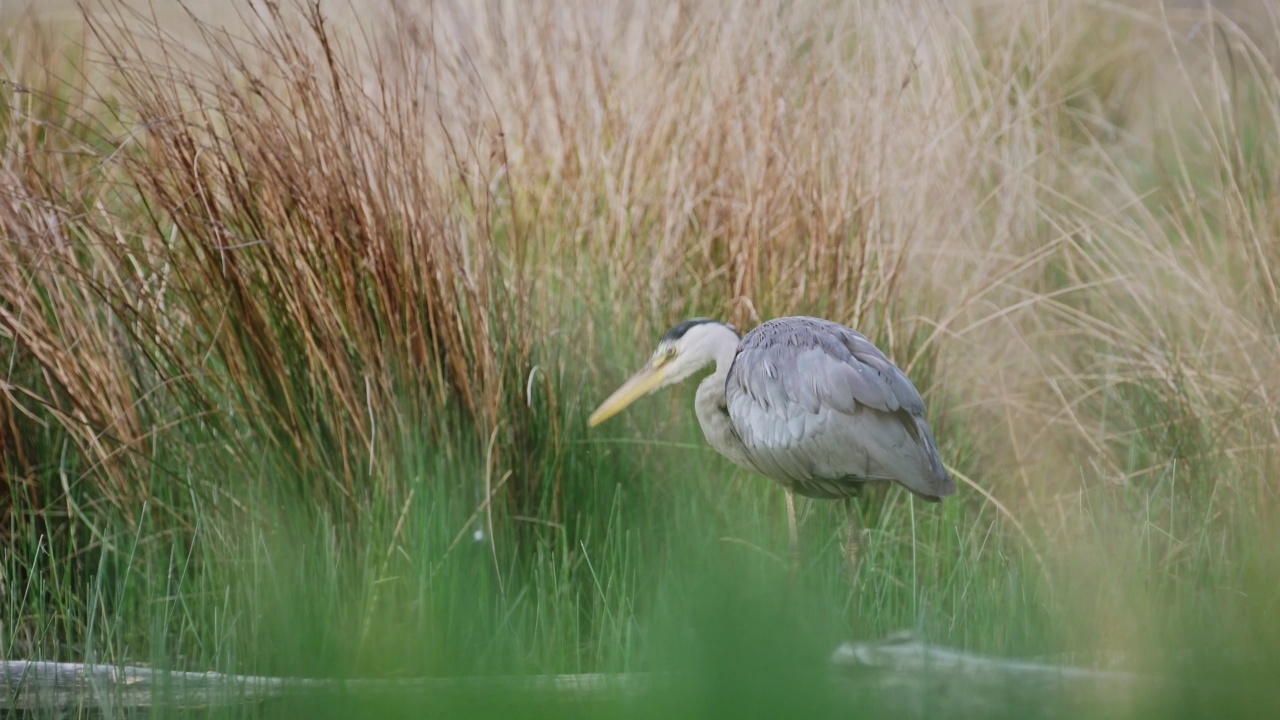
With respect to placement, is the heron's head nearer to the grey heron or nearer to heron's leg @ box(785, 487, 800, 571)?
the grey heron

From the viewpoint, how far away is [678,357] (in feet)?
11.0

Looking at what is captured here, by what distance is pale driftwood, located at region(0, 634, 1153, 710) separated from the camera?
1.67 m

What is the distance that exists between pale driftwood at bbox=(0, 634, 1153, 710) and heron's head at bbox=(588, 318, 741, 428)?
1.13 meters

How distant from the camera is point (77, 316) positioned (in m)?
3.32

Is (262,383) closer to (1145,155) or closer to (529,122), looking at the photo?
(529,122)

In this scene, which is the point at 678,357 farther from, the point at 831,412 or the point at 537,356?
the point at 831,412

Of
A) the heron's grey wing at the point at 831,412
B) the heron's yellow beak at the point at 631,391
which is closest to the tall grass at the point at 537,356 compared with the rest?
the heron's yellow beak at the point at 631,391

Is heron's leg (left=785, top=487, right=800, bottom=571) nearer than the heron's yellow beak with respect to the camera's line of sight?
Yes

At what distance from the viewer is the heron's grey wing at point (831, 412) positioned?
2906 mm

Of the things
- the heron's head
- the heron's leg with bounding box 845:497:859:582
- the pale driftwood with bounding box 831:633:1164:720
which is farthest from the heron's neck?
the pale driftwood with bounding box 831:633:1164:720

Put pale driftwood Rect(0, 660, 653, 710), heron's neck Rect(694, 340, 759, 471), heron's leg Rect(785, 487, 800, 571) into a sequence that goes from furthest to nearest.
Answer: heron's neck Rect(694, 340, 759, 471)
heron's leg Rect(785, 487, 800, 571)
pale driftwood Rect(0, 660, 653, 710)

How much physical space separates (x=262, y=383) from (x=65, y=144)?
1.13 metres

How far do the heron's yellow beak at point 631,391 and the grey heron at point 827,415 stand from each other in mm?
226

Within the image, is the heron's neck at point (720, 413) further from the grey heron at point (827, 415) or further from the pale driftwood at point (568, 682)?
the pale driftwood at point (568, 682)
